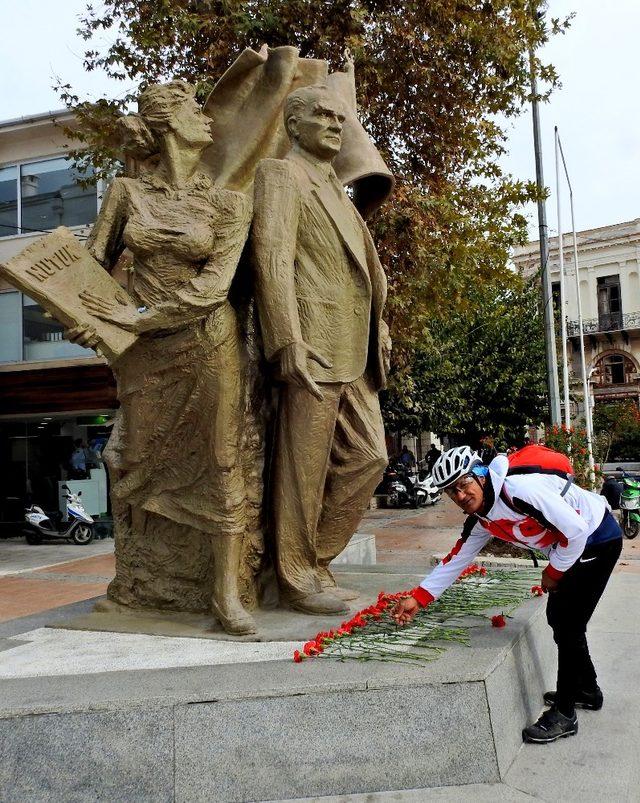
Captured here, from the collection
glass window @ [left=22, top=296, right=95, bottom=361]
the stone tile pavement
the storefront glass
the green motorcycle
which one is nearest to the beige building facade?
the stone tile pavement

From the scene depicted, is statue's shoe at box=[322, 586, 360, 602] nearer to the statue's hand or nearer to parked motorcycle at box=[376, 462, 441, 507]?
the statue's hand

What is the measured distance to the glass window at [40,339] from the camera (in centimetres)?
1446

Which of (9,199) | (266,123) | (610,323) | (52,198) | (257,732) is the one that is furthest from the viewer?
(610,323)

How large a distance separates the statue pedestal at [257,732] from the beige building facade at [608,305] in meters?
30.7

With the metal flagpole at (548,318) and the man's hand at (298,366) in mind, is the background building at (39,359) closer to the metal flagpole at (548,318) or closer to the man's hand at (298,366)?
the metal flagpole at (548,318)

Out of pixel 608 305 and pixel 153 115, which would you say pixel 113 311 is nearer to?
pixel 153 115

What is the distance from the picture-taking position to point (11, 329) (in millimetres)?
14648

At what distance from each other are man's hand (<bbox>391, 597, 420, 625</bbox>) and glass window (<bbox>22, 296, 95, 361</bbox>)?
1218cm

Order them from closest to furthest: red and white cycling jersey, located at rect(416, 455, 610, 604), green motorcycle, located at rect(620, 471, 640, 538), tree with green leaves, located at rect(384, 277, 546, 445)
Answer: red and white cycling jersey, located at rect(416, 455, 610, 604) → green motorcycle, located at rect(620, 471, 640, 538) → tree with green leaves, located at rect(384, 277, 546, 445)

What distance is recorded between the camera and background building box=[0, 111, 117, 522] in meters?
14.0

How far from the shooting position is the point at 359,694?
2.53 meters

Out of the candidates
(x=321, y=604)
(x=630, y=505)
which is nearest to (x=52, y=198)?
(x=630, y=505)

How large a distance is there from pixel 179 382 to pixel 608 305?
112 ft

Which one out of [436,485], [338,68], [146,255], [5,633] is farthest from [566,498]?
[338,68]
